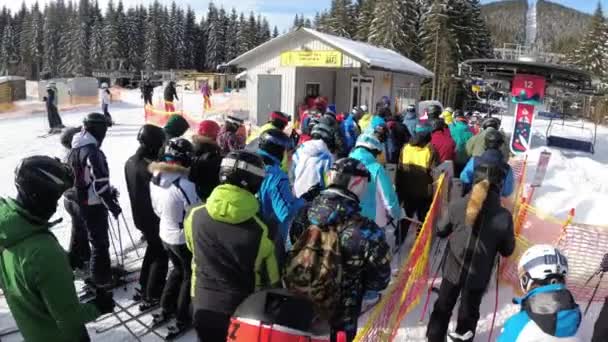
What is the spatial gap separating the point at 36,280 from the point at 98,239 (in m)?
2.77

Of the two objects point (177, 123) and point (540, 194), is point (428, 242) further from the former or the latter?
point (540, 194)

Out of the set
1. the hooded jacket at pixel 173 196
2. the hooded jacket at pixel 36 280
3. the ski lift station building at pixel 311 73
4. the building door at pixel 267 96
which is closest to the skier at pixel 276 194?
the hooded jacket at pixel 173 196

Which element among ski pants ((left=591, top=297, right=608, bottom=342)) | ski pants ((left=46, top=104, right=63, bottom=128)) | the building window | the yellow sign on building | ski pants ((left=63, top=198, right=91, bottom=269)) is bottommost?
ski pants ((left=63, top=198, right=91, bottom=269))

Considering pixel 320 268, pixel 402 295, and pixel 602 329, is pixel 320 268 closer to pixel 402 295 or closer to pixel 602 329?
pixel 402 295

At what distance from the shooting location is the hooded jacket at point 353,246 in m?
2.48

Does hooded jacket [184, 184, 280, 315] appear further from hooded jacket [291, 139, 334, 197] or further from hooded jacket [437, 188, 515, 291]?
hooded jacket [291, 139, 334, 197]

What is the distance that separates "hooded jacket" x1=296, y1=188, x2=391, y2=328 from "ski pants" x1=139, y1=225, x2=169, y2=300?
8.10ft

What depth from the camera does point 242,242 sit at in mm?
2574

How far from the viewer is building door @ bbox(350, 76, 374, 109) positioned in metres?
19.4

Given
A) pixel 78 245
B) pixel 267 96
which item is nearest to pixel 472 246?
pixel 78 245

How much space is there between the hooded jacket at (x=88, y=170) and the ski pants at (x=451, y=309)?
347 cm

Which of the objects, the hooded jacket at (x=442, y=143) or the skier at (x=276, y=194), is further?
the hooded jacket at (x=442, y=143)

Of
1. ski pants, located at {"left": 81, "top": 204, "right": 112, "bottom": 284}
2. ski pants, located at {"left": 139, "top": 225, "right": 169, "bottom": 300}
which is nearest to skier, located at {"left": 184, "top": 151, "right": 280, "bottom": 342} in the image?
ski pants, located at {"left": 139, "top": 225, "right": 169, "bottom": 300}

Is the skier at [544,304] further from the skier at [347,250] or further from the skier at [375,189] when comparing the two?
the skier at [375,189]
